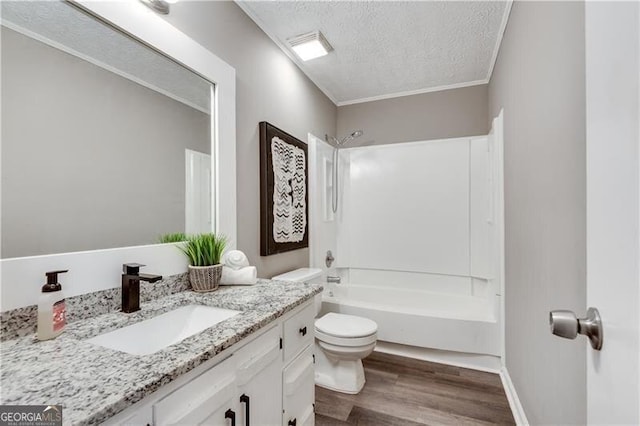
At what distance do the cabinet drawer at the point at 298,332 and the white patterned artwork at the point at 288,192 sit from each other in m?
0.83

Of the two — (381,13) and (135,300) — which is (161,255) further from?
(381,13)

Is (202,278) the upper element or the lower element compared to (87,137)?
lower

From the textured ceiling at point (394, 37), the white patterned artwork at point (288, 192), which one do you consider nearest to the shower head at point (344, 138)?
the textured ceiling at point (394, 37)

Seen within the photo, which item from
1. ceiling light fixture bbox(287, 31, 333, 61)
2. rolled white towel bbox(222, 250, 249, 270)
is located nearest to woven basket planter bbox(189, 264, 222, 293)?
rolled white towel bbox(222, 250, 249, 270)

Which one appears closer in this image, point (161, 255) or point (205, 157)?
point (161, 255)

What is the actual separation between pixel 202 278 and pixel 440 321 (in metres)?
1.89

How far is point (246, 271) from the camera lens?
1508mm

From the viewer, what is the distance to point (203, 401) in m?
0.79

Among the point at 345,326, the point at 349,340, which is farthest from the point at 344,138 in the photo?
the point at 349,340

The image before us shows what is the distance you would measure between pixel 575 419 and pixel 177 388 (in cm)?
125

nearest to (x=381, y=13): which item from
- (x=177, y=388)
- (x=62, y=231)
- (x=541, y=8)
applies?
(x=541, y=8)

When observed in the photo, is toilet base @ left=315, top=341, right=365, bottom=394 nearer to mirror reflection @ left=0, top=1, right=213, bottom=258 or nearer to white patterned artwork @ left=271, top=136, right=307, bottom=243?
white patterned artwork @ left=271, top=136, right=307, bottom=243

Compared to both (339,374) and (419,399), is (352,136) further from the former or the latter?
(419,399)

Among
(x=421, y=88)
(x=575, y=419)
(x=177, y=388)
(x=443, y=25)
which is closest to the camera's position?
(x=177, y=388)
